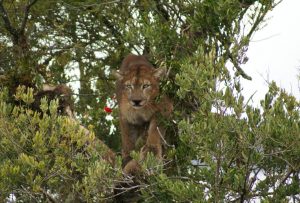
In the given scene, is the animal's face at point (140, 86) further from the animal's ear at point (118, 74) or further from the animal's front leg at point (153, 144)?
the animal's front leg at point (153, 144)

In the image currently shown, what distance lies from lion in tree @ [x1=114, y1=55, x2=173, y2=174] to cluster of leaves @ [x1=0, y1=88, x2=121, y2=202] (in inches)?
70.8

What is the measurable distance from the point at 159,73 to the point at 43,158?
2858mm

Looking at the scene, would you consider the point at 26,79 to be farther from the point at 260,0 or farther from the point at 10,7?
the point at 260,0

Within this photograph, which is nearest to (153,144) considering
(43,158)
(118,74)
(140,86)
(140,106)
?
(140,106)

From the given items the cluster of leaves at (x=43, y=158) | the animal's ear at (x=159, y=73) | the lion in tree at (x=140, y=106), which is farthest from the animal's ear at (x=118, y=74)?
the cluster of leaves at (x=43, y=158)

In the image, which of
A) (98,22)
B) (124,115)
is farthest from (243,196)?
(98,22)

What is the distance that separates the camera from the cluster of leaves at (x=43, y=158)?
29.3 ft

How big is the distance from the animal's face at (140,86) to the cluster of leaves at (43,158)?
2.04 metres

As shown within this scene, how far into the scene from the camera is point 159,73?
1132 cm

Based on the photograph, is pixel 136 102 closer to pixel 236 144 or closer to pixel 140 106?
pixel 140 106

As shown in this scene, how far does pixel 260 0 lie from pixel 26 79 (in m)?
5.36

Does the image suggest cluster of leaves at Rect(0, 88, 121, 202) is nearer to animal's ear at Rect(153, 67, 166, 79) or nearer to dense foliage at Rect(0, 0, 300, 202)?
dense foliage at Rect(0, 0, 300, 202)

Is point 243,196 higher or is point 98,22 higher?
point 98,22

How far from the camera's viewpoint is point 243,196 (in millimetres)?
8398
